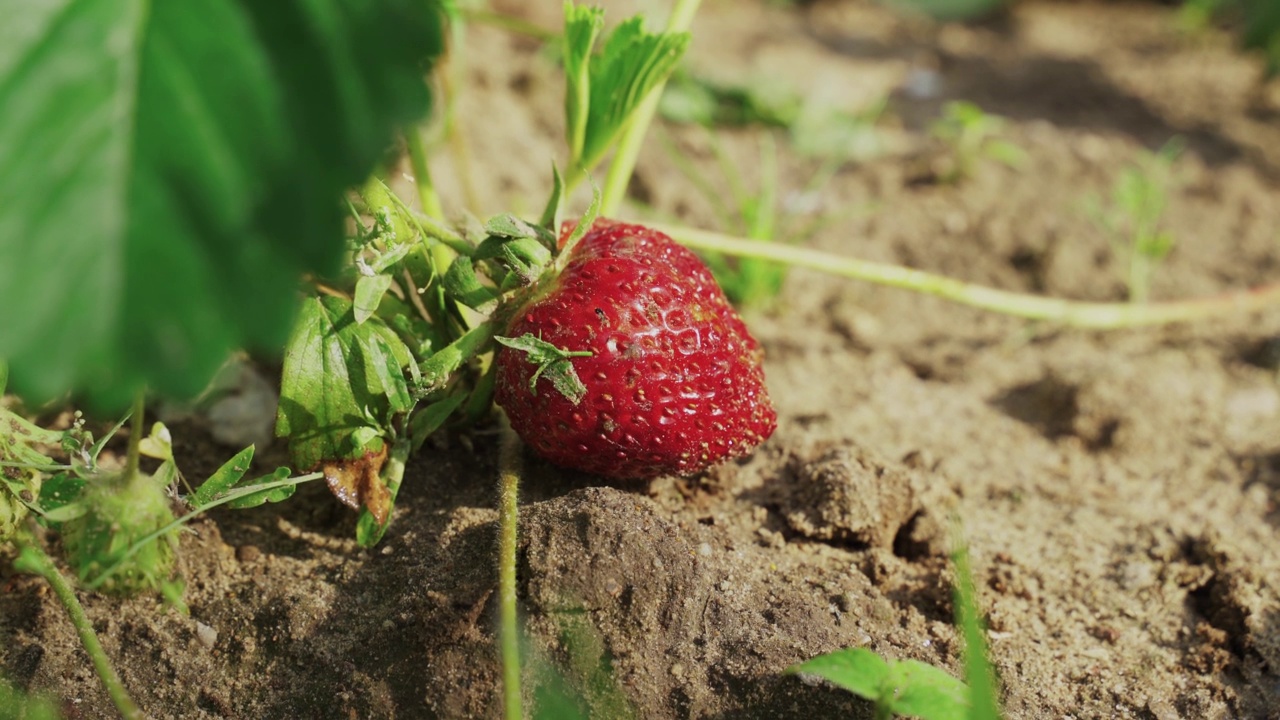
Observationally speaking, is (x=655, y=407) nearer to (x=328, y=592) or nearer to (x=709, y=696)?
(x=709, y=696)

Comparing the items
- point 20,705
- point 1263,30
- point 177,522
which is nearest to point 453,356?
point 177,522

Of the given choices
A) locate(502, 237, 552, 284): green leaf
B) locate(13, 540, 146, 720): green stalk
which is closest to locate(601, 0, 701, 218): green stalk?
locate(502, 237, 552, 284): green leaf

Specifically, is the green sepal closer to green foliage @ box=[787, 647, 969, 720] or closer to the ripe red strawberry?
the ripe red strawberry

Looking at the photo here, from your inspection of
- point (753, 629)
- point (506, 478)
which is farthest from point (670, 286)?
point (753, 629)

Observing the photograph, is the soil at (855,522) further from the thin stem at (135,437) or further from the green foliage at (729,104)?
the thin stem at (135,437)

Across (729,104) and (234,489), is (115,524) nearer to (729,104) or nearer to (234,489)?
(234,489)
